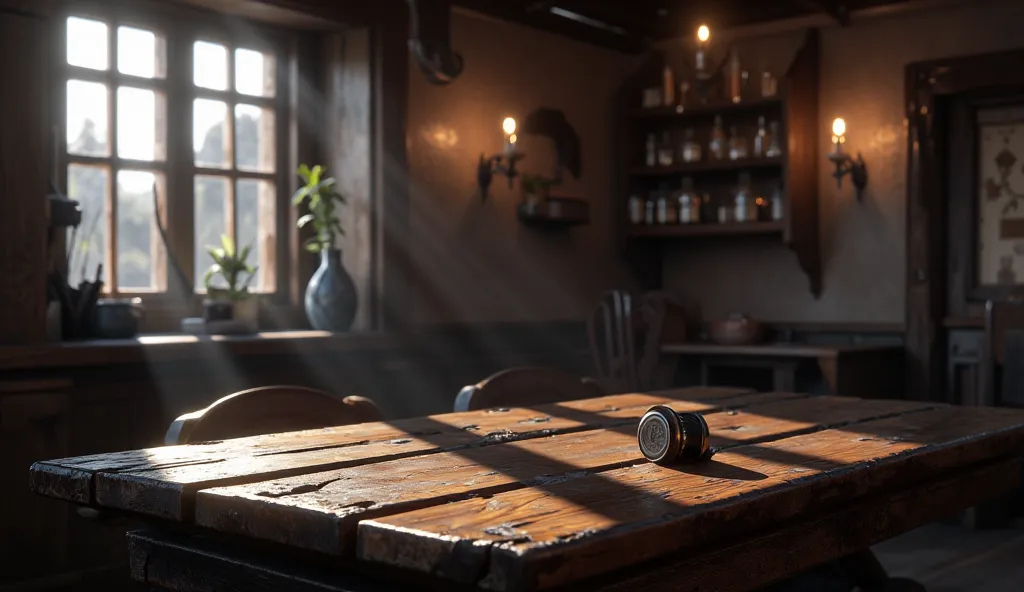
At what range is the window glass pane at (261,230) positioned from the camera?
447 cm

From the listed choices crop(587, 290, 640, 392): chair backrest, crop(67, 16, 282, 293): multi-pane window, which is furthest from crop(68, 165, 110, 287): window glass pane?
crop(587, 290, 640, 392): chair backrest

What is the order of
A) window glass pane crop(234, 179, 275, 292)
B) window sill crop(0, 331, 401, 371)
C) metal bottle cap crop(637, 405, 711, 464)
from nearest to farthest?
metal bottle cap crop(637, 405, 711, 464) < window sill crop(0, 331, 401, 371) < window glass pane crop(234, 179, 275, 292)

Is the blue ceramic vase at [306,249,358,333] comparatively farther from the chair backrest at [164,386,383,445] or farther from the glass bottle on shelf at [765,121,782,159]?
the glass bottle on shelf at [765,121,782,159]

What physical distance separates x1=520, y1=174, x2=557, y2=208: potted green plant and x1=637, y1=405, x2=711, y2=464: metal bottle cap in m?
3.54

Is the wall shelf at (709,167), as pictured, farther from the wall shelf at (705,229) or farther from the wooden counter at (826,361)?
the wooden counter at (826,361)

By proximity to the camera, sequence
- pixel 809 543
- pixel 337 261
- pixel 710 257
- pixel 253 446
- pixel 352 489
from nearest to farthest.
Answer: pixel 352 489 < pixel 809 543 < pixel 253 446 < pixel 337 261 < pixel 710 257

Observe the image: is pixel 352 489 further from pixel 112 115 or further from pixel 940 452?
pixel 112 115

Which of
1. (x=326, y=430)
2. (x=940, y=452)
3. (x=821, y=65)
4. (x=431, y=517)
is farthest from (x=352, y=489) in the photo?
(x=821, y=65)

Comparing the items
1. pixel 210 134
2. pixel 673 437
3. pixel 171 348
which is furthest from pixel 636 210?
pixel 673 437

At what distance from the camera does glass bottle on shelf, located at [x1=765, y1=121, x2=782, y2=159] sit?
5.41 m

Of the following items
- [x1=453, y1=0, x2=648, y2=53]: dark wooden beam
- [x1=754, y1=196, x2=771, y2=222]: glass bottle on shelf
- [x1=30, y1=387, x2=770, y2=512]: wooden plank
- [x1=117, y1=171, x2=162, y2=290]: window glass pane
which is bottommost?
[x1=30, y1=387, x2=770, y2=512]: wooden plank

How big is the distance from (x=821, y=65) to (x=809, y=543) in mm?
4395

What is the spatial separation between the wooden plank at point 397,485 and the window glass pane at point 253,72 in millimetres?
2828

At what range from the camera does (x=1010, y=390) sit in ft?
11.0
